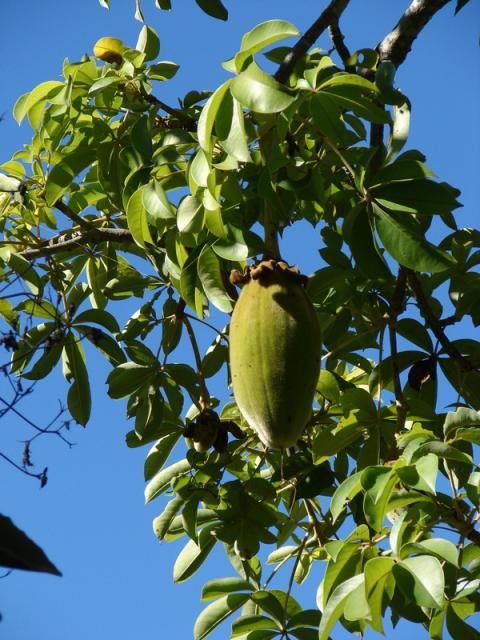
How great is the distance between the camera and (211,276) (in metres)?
1.67

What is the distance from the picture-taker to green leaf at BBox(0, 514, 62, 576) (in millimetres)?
495

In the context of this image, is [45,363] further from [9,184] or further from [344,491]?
[344,491]

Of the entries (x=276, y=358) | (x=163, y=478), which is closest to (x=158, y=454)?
(x=163, y=478)

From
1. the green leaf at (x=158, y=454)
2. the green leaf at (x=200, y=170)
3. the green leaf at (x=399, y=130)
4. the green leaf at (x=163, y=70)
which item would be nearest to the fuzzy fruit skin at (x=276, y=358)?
the green leaf at (x=200, y=170)

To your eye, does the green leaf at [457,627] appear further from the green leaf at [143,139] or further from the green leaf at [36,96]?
the green leaf at [36,96]

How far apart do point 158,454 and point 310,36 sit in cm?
106

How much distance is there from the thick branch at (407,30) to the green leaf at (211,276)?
65 cm

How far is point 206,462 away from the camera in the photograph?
2.03 m

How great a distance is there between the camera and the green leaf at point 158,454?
7.22 ft

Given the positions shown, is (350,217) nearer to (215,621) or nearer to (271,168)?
(271,168)

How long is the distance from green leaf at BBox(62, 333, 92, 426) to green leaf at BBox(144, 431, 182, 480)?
19 cm

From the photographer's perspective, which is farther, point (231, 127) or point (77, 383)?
point (77, 383)

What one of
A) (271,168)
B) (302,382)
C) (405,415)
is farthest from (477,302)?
(302,382)

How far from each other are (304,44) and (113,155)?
2.09 ft
